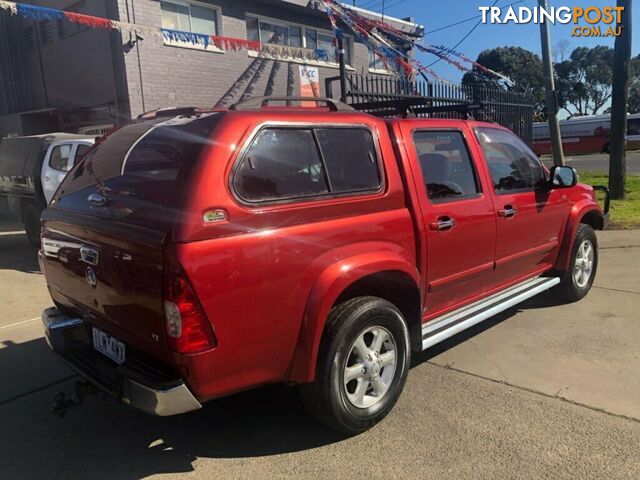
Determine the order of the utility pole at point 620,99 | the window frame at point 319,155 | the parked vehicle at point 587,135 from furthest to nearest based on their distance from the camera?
1. the parked vehicle at point 587,135
2. the utility pole at point 620,99
3. the window frame at point 319,155

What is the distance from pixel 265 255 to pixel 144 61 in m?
10.5

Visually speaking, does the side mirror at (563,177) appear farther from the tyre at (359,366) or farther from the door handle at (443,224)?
the tyre at (359,366)

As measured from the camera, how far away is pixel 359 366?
3102mm

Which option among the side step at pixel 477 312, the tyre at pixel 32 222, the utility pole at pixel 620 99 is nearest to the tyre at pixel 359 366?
the side step at pixel 477 312

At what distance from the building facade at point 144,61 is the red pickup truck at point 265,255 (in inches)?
356

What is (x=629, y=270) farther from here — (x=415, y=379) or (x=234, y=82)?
(x=234, y=82)

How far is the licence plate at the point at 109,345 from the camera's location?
9.45 feet

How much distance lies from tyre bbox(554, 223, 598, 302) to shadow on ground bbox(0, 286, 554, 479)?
2.95m

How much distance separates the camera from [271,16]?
14500 millimetres

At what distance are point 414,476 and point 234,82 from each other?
40.3ft

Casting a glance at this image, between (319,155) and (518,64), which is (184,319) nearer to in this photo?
(319,155)

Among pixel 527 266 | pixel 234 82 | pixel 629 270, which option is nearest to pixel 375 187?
pixel 527 266

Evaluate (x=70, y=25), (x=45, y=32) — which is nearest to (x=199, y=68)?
(x=70, y=25)

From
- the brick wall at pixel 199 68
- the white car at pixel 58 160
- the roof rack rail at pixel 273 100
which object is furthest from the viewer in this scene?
the brick wall at pixel 199 68
